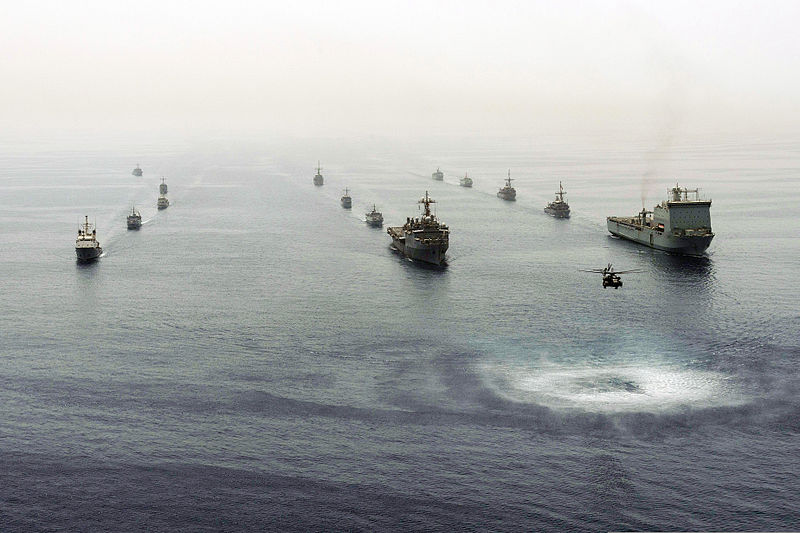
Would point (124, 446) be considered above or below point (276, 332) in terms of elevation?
below

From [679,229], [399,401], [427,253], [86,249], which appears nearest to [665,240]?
[679,229]

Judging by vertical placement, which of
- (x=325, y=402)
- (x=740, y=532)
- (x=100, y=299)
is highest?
(x=100, y=299)

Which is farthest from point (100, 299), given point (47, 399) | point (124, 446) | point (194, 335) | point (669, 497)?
point (669, 497)

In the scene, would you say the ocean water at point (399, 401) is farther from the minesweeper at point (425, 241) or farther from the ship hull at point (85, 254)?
the ship hull at point (85, 254)

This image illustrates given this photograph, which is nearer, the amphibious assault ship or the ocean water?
the ocean water

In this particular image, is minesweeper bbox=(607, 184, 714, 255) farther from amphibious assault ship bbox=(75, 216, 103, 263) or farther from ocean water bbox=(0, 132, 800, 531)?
amphibious assault ship bbox=(75, 216, 103, 263)

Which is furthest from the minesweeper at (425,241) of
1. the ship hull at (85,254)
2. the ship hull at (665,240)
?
the ship hull at (85,254)

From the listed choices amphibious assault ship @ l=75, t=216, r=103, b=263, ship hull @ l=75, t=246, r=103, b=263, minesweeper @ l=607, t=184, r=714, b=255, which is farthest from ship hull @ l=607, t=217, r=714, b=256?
ship hull @ l=75, t=246, r=103, b=263

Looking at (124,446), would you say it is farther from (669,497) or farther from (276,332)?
(669,497)
